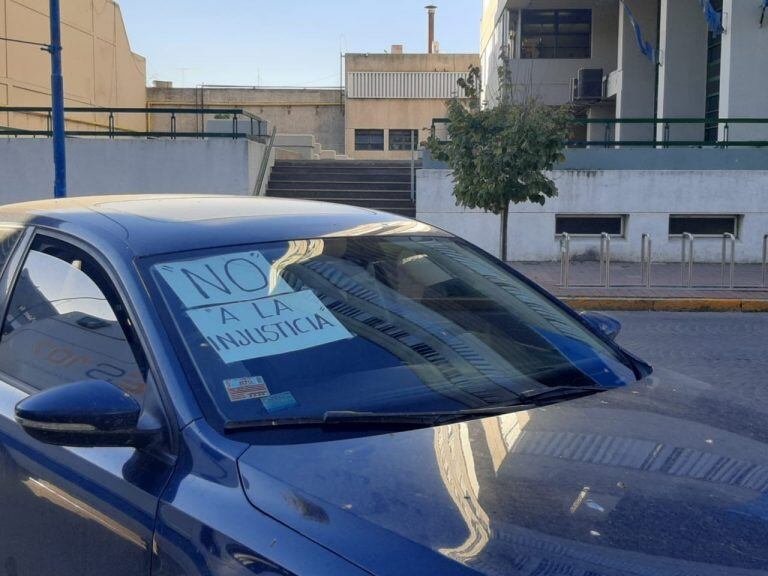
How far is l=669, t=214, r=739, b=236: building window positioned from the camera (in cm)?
1964

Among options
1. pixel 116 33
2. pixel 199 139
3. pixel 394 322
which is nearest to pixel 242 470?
pixel 394 322

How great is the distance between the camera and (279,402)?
99.7 inches

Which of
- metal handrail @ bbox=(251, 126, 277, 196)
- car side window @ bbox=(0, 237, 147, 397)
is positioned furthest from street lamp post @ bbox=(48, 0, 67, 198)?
car side window @ bbox=(0, 237, 147, 397)

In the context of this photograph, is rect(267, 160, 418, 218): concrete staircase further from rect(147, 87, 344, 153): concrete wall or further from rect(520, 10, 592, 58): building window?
rect(147, 87, 344, 153): concrete wall

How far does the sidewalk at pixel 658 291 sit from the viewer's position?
45.4 ft

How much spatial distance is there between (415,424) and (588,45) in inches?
1172

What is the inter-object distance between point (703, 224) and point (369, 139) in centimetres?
2124

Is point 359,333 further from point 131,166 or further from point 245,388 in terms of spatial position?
point 131,166

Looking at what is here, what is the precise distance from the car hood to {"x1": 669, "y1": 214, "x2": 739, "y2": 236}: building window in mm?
17860

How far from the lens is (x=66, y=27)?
32.0m

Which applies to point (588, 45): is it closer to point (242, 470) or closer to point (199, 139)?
point (199, 139)

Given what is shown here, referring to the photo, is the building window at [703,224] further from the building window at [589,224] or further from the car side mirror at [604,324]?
the car side mirror at [604,324]

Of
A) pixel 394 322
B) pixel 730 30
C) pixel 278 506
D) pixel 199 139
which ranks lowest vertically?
pixel 278 506

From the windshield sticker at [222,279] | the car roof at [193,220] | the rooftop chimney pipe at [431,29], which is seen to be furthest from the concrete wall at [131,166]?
the rooftop chimney pipe at [431,29]
